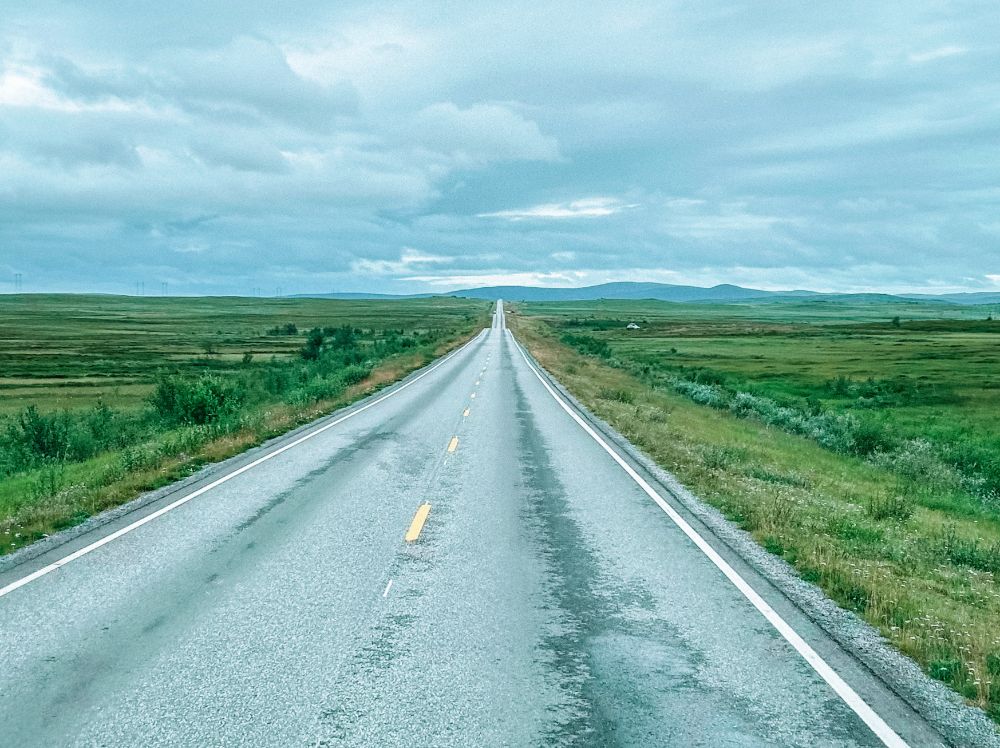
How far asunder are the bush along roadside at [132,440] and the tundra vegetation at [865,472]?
9558 millimetres

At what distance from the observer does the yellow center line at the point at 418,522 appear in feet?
33.8

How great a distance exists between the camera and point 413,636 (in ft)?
22.5

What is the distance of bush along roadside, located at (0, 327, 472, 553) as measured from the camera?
1246cm

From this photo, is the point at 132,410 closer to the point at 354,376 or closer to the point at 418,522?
the point at 354,376

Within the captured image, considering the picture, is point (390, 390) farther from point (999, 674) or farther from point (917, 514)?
point (999, 674)

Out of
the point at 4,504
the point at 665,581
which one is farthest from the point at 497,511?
the point at 4,504

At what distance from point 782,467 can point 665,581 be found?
34.2 feet

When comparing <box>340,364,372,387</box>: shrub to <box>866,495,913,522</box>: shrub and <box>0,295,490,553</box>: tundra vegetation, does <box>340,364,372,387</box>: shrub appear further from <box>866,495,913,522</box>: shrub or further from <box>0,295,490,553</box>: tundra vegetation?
<box>866,495,913,522</box>: shrub

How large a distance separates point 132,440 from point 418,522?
16536 millimetres

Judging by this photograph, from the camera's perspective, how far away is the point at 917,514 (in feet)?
45.5

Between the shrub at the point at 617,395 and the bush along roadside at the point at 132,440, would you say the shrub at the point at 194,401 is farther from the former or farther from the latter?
the shrub at the point at 617,395

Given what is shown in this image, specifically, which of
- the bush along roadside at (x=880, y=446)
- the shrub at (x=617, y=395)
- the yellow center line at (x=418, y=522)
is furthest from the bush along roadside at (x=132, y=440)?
the bush along roadside at (x=880, y=446)

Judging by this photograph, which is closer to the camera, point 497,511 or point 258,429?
point 497,511

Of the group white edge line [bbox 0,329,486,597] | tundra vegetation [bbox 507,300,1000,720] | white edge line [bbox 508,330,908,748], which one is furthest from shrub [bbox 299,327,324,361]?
white edge line [bbox 508,330,908,748]
